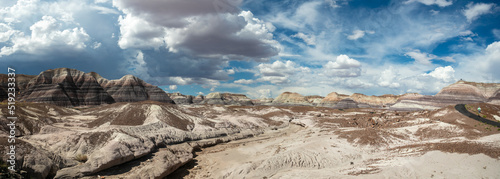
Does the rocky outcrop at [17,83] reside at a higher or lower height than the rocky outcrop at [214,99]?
higher

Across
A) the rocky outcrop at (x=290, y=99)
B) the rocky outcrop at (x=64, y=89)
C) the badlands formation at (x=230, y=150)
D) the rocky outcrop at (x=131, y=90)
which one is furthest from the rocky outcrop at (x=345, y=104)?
the rocky outcrop at (x=64, y=89)

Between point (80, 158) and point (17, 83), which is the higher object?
point (17, 83)

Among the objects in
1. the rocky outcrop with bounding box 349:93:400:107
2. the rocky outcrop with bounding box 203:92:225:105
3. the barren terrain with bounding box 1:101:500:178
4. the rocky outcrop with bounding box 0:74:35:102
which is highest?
the rocky outcrop with bounding box 0:74:35:102

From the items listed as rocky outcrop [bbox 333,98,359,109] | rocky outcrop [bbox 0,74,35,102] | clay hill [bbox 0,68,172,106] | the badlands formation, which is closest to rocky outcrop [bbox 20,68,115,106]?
clay hill [bbox 0,68,172,106]

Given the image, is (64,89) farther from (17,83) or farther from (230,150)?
(230,150)

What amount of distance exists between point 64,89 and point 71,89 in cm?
184

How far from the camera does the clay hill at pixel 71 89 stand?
5994 cm

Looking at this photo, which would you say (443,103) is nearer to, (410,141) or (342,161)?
(410,141)

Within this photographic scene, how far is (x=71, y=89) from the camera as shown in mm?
65688

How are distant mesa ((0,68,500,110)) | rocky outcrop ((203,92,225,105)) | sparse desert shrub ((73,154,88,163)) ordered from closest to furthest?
sparse desert shrub ((73,154,88,163)) → distant mesa ((0,68,500,110)) → rocky outcrop ((203,92,225,105))

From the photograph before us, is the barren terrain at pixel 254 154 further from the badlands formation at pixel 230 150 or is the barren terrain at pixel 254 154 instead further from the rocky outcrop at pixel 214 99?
the rocky outcrop at pixel 214 99

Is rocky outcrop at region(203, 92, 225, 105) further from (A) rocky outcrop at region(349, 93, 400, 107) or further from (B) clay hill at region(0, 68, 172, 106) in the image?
(A) rocky outcrop at region(349, 93, 400, 107)

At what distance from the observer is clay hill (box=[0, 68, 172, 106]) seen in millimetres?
59938

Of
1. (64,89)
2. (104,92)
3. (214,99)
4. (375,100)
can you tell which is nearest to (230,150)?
(64,89)
